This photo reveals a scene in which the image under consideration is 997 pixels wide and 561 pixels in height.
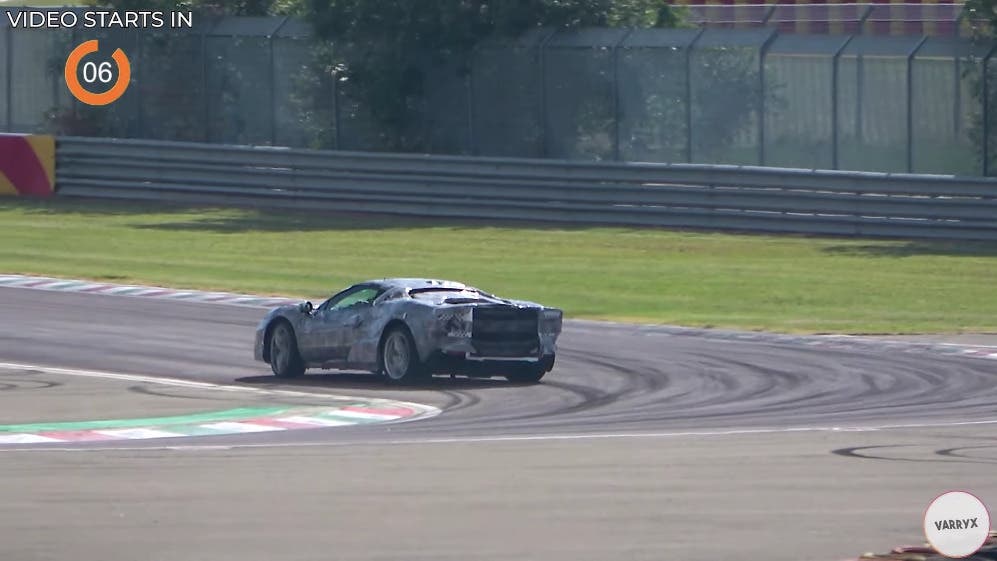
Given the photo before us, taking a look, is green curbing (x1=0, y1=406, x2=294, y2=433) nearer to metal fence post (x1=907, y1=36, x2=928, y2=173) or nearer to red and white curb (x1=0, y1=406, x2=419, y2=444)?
red and white curb (x1=0, y1=406, x2=419, y2=444)

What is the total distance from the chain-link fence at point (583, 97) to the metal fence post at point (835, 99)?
36 mm

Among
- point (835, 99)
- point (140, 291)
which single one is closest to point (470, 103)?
point (835, 99)

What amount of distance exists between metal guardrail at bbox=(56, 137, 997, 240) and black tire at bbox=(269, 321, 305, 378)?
1503 centimetres

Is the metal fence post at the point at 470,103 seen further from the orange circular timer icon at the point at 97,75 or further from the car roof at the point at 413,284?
the car roof at the point at 413,284

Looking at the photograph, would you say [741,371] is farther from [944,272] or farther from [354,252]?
[354,252]

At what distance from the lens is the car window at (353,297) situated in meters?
18.4

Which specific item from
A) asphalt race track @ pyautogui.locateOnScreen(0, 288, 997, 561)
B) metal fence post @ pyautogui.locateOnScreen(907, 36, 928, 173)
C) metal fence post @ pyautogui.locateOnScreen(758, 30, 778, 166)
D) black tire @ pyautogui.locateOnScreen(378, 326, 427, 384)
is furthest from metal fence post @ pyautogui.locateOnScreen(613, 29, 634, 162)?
black tire @ pyautogui.locateOnScreen(378, 326, 427, 384)

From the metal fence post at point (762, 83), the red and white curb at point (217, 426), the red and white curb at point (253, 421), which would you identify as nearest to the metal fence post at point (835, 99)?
the metal fence post at point (762, 83)

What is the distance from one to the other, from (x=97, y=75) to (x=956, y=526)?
36604mm

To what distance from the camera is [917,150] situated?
Result: 3219 cm

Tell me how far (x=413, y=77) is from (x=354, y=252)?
790cm

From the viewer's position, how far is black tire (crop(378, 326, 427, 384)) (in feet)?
57.5

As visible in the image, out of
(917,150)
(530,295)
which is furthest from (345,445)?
(917,150)

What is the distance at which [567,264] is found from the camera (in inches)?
1141
